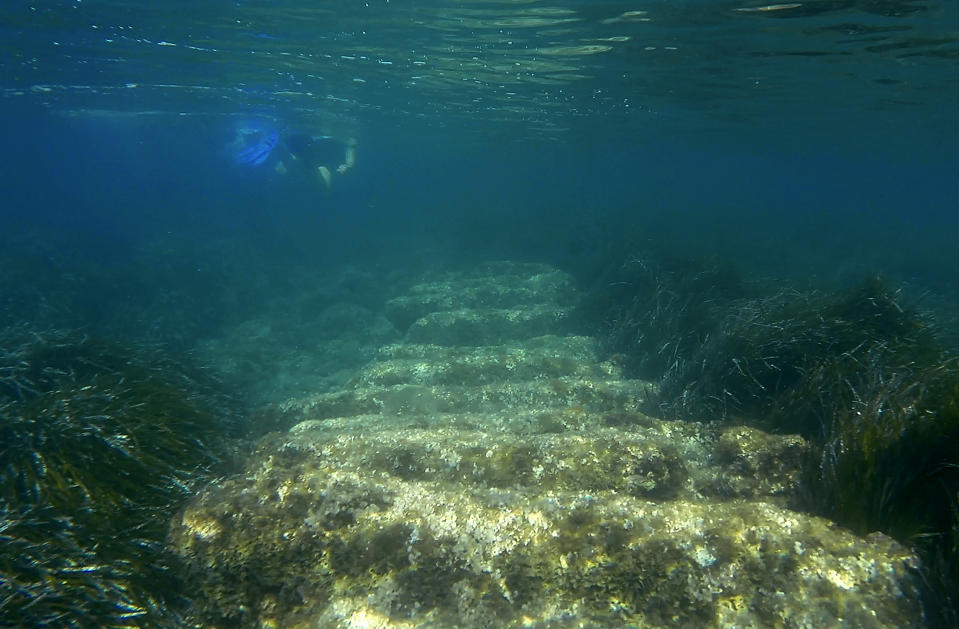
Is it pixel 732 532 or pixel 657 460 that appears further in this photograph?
pixel 657 460

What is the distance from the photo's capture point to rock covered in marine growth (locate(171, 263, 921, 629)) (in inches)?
155

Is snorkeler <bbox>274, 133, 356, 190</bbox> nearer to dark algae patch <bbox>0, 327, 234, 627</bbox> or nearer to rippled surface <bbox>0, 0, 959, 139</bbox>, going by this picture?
rippled surface <bbox>0, 0, 959, 139</bbox>

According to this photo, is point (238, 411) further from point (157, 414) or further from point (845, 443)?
point (845, 443)

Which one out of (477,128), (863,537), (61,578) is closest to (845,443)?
(863,537)

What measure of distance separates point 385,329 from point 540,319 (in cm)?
641

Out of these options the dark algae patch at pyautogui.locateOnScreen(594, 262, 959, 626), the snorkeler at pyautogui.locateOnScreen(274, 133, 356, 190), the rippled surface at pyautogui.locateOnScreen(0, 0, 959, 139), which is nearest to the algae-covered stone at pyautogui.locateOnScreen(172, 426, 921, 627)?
the dark algae patch at pyautogui.locateOnScreen(594, 262, 959, 626)

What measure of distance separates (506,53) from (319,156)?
16.4m

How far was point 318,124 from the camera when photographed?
137 ft

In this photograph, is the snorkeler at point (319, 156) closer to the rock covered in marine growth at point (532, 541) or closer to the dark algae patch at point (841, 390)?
the dark algae patch at point (841, 390)

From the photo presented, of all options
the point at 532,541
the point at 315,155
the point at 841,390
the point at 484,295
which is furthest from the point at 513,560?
the point at 315,155

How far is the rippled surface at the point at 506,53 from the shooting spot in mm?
13406

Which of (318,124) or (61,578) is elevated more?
(61,578)

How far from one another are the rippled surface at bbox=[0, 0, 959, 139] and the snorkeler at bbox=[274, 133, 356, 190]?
259 cm

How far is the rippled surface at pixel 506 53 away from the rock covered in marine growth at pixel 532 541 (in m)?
11.9
